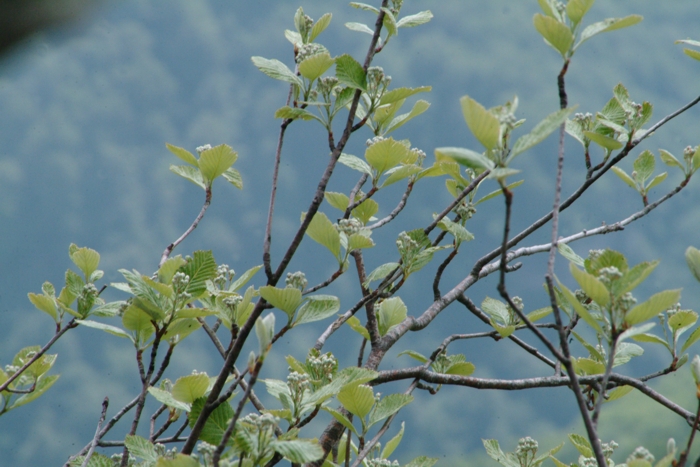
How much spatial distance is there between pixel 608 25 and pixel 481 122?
0.83ft

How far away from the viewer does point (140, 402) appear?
2.41ft

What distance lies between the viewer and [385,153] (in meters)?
0.88

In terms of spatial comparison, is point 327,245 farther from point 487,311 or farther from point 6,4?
point 6,4

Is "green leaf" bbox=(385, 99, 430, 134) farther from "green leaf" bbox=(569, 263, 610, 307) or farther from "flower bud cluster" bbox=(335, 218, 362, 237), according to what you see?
"green leaf" bbox=(569, 263, 610, 307)

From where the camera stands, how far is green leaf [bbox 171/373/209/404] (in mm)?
698

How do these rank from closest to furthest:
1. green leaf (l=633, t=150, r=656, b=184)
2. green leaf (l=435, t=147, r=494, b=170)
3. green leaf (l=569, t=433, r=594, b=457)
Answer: green leaf (l=435, t=147, r=494, b=170), green leaf (l=569, t=433, r=594, b=457), green leaf (l=633, t=150, r=656, b=184)

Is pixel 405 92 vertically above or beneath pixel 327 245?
above

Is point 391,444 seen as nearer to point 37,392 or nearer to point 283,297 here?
point 283,297

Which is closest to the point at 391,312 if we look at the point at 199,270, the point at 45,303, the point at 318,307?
the point at 318,307

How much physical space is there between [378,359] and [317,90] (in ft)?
1.48

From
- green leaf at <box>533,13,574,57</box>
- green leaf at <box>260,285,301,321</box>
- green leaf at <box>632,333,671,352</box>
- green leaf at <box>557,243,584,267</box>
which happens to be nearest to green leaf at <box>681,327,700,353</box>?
green leaf at <box>632,333,671,352</box>

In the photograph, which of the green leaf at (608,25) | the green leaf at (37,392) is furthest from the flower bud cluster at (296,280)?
the green leaf at (37,392)

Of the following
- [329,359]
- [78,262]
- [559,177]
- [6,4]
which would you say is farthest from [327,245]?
[6,4]

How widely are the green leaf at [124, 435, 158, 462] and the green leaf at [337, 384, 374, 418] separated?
0.76ft
